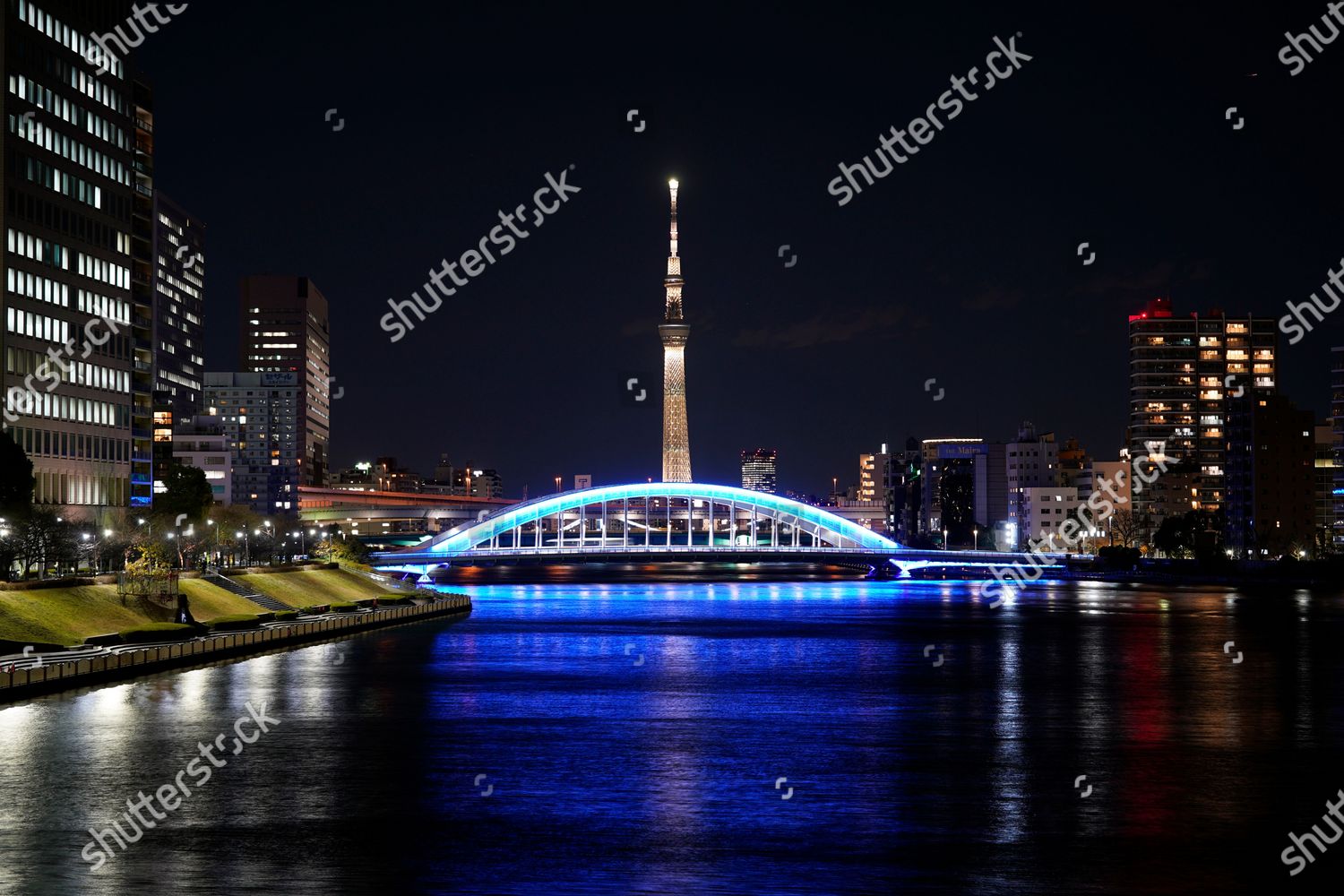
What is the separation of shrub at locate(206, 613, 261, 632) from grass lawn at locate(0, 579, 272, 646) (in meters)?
1.13

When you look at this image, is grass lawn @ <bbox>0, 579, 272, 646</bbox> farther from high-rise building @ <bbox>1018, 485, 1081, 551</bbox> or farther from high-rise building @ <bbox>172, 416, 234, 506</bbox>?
high-rise building @ <bbox>1018, 485, 1081, 551</bbox>

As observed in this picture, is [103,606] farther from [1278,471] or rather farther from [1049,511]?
[1049,511]

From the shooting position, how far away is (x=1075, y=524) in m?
189

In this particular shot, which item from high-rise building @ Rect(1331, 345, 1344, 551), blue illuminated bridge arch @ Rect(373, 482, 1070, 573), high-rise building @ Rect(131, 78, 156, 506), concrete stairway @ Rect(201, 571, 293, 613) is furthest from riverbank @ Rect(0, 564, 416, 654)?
high-rise building @ Rect(1331, 345, 1344, 551)

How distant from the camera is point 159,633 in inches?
2205

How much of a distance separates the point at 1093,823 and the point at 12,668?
29.1 metres

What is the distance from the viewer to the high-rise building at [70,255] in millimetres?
80938

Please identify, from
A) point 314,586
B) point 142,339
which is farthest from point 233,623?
point 142,339

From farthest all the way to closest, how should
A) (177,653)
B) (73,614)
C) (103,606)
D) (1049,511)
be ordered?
(1049,511) → (103,606) → (73,614) → (177,653)

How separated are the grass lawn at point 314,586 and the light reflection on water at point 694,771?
687 inches

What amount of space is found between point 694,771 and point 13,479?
52132 millimetres

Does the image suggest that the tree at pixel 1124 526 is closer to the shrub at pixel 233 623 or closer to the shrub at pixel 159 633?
the shrub at pixel 233 623

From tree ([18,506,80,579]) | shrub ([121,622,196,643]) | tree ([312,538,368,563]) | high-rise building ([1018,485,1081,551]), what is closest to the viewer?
shrub ([121,622,196,643])

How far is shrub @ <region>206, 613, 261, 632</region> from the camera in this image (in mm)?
64438
